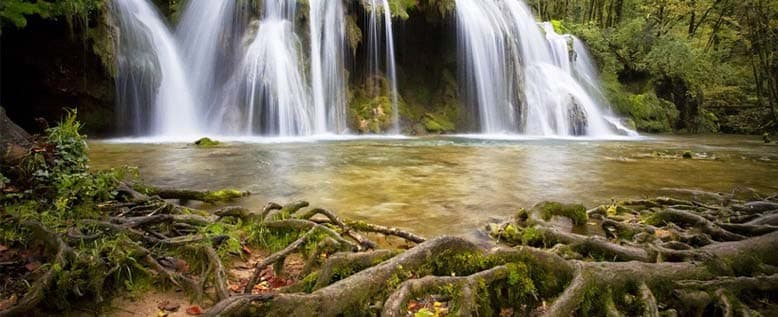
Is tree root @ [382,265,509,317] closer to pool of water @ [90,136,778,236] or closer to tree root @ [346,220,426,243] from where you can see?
tree root @ [346,220,426,243]

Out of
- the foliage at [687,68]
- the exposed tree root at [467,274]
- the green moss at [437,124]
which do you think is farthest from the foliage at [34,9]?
the foliage at [687,68]

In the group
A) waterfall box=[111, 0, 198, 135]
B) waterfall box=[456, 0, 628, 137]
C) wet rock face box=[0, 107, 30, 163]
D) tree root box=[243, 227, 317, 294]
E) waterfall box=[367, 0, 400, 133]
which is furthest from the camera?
waterfall box=[456, 0, 628, 137]

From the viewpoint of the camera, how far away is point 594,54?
982 inches

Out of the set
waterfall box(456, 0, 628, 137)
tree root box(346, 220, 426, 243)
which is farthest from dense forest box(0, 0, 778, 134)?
tree root box(346, 220, 426, 243)

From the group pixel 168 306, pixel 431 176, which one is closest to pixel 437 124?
pixel 431 176

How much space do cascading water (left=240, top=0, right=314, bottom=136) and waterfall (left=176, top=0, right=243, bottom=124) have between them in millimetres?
1058

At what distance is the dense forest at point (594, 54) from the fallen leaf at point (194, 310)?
7.30 m

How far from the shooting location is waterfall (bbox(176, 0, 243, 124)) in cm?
1664

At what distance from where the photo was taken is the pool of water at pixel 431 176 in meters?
4.85

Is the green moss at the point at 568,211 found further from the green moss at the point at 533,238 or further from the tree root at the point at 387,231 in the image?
the tree root at the point at 387,231

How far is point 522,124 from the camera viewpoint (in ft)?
65.4

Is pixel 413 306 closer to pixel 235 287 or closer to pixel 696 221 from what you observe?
pixel 235 287

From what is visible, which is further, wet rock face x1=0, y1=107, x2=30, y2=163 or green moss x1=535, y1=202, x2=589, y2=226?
green moss x1=535, y1=202, x2=589, y2=226

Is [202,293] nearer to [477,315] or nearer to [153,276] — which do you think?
[153,276]
